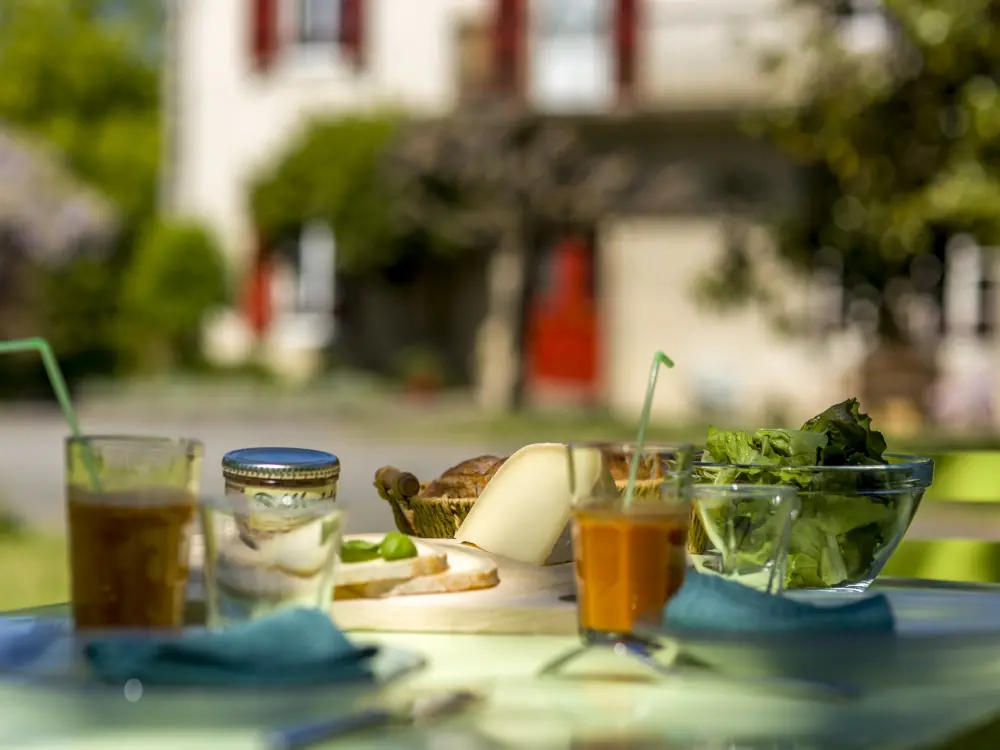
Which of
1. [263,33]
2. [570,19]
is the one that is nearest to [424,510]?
[570,19]

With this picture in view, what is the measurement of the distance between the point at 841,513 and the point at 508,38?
15.9m

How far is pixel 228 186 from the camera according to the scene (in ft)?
59.1

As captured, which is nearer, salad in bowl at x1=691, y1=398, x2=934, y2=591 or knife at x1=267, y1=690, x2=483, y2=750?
knife at x1=267, y1=690, x2=483, y2=750

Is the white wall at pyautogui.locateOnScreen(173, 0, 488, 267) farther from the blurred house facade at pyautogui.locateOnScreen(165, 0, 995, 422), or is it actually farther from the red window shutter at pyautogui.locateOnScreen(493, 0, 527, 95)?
the red window shutter at pyautogui.locateOnScreen(493, 0, 527, 95)

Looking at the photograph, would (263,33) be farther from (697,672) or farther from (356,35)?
(697,672)

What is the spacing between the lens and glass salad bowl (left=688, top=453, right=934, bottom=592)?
5.43ft

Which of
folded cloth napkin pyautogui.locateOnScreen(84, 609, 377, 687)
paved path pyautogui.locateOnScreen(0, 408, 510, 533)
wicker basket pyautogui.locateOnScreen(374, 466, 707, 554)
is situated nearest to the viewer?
folded cloth napkin pyautogui.locateOnScreen(84, 609, 377, 687)

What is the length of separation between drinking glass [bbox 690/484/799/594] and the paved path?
20.1ft

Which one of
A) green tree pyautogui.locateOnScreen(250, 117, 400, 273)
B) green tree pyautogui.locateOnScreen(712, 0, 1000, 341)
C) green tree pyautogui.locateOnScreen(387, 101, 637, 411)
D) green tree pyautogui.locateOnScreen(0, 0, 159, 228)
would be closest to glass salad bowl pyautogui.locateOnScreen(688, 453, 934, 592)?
green tree pyautogui.locateOnScreen(712, 0, 1000, 341)

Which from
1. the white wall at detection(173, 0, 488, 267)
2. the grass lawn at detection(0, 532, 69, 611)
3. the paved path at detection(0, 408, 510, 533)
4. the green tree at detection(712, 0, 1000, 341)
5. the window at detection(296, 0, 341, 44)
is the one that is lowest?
the paved path at detection(0, 408, 510, 533)

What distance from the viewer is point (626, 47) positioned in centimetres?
1692

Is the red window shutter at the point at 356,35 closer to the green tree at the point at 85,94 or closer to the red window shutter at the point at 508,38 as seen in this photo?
the red window shutter at the point at 508,38

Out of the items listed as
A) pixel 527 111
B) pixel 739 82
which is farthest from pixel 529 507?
pixel 739 82

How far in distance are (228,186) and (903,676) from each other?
677 inches
